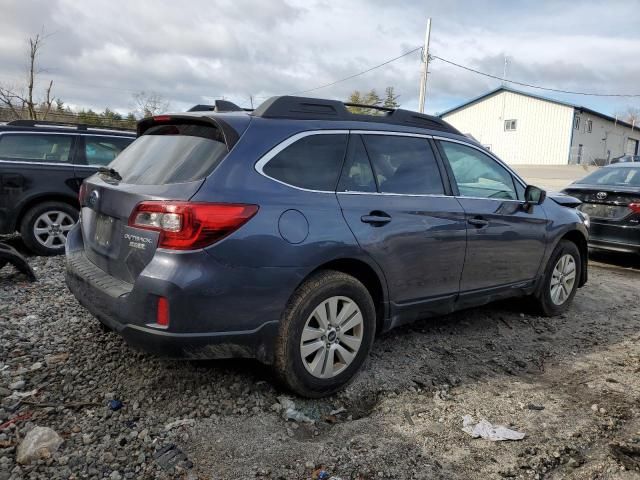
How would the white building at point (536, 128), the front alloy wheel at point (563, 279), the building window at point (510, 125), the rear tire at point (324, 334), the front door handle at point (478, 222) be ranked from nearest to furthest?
the rear tire at point (324, 334)
the front door handle at point (478, 222)
the front alloy wheel at point (563, 279)
the white building at point (536, 128)
the building window at point (510, 125)

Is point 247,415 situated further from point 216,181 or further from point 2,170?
point 2,170

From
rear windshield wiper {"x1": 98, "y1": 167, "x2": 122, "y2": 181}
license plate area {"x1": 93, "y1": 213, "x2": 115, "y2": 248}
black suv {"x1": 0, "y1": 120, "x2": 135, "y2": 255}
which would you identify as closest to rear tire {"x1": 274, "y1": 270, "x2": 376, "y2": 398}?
license plate area {"x1": 93, "y1": 213, "x2": 115, "y2": 248}

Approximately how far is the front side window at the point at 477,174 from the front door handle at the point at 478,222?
0.21 meters

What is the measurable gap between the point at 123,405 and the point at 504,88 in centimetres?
4808

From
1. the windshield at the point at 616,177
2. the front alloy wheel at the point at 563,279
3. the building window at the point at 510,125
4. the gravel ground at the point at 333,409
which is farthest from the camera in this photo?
the building window at the point at 510,125

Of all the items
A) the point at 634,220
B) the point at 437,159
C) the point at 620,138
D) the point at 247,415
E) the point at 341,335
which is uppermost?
the point at 620,138

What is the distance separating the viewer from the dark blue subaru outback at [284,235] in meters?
2.73

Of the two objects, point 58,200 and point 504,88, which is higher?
point 504,88

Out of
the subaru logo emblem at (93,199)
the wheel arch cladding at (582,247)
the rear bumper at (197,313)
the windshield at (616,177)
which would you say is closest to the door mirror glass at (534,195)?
the wheel arch cladding at (582,247)

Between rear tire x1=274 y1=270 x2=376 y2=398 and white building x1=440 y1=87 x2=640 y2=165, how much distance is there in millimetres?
43793

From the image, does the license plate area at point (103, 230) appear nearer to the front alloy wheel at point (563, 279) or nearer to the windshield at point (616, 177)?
the front alloy wheel at point (563, 279)

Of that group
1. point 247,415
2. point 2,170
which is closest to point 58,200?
point 2,170

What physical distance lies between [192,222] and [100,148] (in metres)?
5.37

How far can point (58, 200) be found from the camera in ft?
22.6
